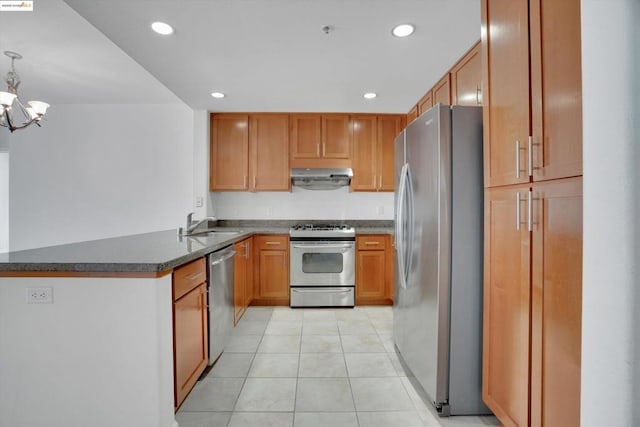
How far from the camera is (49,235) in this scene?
12.9 feet

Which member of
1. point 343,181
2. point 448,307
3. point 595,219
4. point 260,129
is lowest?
point 448,307

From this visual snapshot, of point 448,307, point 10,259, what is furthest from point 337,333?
point 10,259

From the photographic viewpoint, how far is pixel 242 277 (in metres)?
3.11

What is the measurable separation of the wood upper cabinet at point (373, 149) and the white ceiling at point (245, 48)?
0.35 metres

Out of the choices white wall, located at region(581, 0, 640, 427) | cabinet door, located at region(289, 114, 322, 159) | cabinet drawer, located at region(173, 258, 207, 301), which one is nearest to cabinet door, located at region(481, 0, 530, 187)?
white wall, located at region(581, 0, 640, 427)

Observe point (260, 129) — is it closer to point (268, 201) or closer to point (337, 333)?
point (268, 201)

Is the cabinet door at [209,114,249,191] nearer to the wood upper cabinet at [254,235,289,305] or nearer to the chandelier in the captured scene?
the wood upper cabinet at [254,235,289,305]

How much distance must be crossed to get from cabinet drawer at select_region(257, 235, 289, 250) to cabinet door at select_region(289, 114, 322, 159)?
107 centimetres

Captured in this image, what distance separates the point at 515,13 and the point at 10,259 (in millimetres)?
2483

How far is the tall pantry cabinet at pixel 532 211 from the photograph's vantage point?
963 millimetres

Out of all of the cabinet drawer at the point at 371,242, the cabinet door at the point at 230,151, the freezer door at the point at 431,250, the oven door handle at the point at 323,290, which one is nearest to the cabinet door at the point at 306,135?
the cabinet door at the point at 230,151

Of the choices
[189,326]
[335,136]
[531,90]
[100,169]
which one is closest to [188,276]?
[189,326]

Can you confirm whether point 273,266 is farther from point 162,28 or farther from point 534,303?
point 534,303

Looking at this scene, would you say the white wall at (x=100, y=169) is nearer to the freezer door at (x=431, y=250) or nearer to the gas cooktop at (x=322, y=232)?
the gas cooktop at (x=322, y=232)
